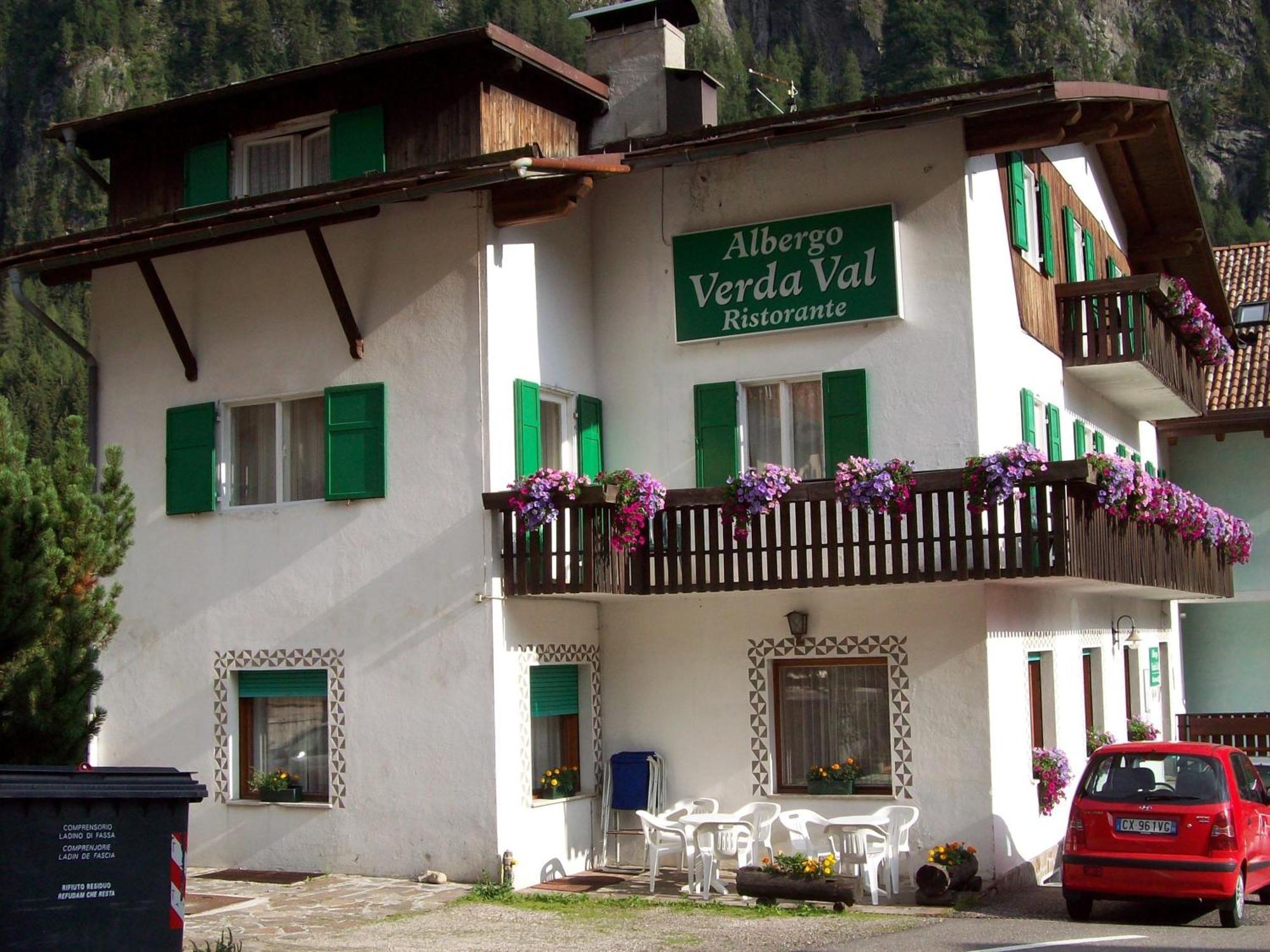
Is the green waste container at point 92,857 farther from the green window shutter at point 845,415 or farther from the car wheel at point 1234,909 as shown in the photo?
the car wheel at point 1234,909

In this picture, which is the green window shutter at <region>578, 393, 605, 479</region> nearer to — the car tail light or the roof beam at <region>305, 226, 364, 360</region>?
the roof beam at <region>305, 226, 364, 360</region>

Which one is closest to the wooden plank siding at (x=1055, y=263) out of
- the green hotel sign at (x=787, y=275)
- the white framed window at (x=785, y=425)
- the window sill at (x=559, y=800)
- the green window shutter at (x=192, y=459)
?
the green hotel sign at (x=787, y=275)

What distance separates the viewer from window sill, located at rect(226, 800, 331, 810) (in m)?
16.0

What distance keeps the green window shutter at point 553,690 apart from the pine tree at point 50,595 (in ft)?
18.9

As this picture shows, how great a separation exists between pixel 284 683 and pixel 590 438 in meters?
4.06

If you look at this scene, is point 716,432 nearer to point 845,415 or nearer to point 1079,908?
point 845,415

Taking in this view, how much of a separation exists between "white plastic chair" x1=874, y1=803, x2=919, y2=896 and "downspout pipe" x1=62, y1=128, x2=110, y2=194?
37.2ft

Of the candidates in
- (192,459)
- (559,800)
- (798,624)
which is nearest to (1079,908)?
(798,624)

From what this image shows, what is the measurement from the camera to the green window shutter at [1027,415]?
17094 millimetres

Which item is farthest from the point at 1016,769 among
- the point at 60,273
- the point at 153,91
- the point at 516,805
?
the point at 153,91

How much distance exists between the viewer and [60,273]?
17.8 m

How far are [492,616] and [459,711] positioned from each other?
0.96m

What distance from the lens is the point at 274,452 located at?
16906 millimetres

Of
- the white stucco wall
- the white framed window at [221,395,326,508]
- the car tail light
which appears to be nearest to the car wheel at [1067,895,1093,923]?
the car tail light
